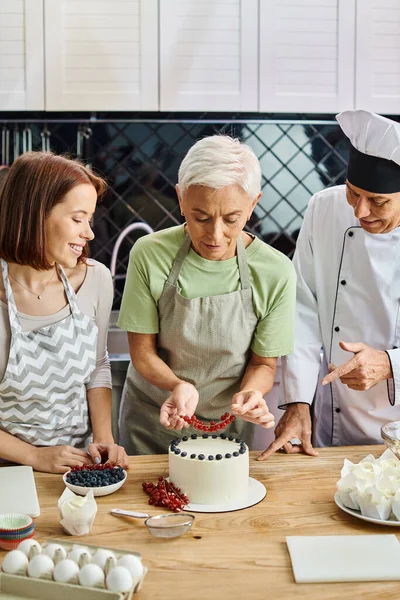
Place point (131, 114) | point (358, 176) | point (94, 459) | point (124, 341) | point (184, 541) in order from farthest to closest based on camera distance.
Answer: point (131, 114), point (124, 341), point (358, 176), point (94, 459), point (184, 541)

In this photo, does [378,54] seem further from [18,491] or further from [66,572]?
[66,572]

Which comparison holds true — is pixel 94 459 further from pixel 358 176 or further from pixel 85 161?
pixel 85 161

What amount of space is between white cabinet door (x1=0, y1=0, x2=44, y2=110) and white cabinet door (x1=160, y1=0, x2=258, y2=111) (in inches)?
21.3

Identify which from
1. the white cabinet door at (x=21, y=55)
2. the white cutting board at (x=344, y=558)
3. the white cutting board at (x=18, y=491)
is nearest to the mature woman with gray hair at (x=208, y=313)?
the white cutting board at (x=18, y=491)

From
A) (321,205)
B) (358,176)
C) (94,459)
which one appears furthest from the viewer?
(321,205)

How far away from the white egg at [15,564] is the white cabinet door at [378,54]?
275 centimetres

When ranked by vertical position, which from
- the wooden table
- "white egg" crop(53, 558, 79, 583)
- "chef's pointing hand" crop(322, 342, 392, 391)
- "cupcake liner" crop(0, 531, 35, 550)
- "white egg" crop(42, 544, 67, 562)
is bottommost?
the wooden table

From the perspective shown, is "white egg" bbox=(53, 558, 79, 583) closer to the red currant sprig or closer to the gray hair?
the red currant sprig

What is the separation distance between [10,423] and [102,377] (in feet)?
0.93

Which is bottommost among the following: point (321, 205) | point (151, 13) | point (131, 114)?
point (321, 205)

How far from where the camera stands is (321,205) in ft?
7.58

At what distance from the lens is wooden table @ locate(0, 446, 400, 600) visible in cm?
134

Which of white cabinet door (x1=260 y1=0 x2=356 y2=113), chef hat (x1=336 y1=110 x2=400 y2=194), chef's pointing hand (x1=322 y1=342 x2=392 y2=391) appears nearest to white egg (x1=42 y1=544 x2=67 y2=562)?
chef's pointing hand (x1=322 y1=342 x2=392 y2=391)

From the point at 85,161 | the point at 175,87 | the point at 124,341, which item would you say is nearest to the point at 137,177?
the point at 85,161
